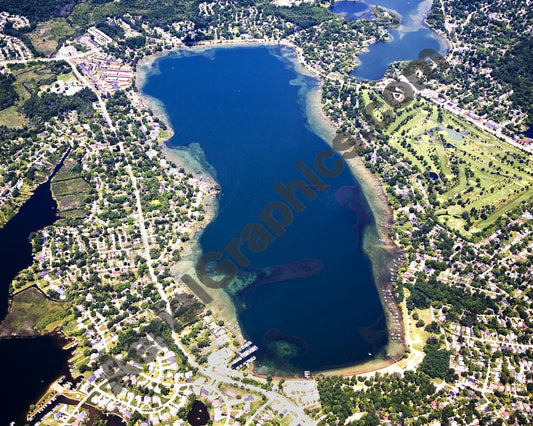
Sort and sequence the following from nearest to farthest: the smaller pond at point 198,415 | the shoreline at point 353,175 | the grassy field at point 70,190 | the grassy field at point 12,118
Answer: the smaller pond at point 198,415, the shoreline at point 353,175, the grassy field at point 70,190, the grassy field at point 12,118

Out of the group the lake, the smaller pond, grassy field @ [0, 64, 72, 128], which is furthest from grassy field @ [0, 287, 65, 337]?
grassy field @ [0, 64, 72, 128]

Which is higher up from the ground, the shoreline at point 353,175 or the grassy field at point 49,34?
the grassy field at point 49,34

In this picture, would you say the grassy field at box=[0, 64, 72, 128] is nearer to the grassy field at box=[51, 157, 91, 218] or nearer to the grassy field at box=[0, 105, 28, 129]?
the grassy field at box=[0, 105, 28, 129]

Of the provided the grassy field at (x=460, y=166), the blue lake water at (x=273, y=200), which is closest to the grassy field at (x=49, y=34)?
the blue lake water at (x=273, y=200)

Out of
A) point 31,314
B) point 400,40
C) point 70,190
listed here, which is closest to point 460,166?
point 400,40

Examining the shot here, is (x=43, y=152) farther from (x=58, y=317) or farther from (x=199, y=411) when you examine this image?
(x=199, y=411)

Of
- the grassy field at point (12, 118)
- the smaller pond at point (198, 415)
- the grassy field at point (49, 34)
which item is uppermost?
the grassy field at point (49, 34)

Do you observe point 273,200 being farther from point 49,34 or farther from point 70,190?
point 49,34

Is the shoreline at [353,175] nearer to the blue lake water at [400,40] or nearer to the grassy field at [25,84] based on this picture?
the blue lake water at [400,40]
